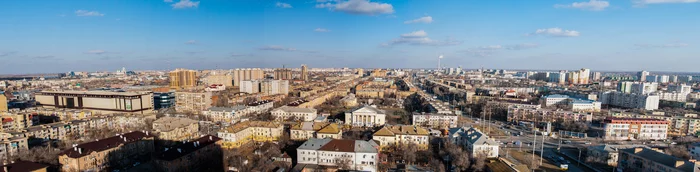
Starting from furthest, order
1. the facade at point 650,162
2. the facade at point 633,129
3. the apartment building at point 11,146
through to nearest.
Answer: the facade at point 633,129, the apartment building at point 11,146, the facade at point 650,162

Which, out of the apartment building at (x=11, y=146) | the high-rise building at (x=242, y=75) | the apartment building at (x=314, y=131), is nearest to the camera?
the apartment building at (x=11, y=146)

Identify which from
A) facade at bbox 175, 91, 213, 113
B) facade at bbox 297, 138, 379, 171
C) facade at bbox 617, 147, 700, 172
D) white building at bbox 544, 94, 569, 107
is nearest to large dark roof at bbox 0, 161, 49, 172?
facade at bbox 297, 138, 379, 171

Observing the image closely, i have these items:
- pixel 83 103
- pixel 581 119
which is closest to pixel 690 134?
pixel 581 119

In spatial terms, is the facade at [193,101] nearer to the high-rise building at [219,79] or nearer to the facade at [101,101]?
the facade at [101,101]

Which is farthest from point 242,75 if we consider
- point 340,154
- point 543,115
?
point 340,154

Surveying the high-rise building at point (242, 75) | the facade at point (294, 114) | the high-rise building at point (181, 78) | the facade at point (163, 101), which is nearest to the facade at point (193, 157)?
the facade at point (294, 114)

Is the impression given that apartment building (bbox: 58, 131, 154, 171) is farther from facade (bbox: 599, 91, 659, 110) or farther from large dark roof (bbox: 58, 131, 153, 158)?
facade (bbox: 599, 91, 659, 110)

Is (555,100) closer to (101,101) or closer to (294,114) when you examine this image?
(294,114)
